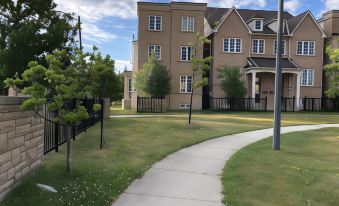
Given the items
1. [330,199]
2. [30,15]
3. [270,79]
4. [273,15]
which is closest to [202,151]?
[330,199]

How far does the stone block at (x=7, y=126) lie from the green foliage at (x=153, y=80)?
26837mm

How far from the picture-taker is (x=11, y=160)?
6383mm

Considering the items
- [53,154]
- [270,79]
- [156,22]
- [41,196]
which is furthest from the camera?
[270,79]

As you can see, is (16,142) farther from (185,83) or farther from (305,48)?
(305,48)

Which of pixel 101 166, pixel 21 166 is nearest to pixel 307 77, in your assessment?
pixel 101 166

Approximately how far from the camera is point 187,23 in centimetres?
3791

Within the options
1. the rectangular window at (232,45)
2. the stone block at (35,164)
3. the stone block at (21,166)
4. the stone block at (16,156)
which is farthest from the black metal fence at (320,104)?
the stone block at (16,156)

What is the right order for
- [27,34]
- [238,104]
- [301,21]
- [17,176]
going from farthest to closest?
[301,21] → [238,104] → [27,34] → [17,176]

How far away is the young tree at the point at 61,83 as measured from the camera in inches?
274

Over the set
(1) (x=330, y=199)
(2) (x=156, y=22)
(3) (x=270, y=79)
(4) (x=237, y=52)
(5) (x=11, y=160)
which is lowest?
(1) (x=330, y=199)

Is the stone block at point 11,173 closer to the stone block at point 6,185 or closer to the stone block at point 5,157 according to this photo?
the stone block at point 6,185

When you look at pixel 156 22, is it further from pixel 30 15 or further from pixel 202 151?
pixel 202 151

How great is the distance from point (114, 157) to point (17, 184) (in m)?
3.69

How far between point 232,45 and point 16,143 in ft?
113
